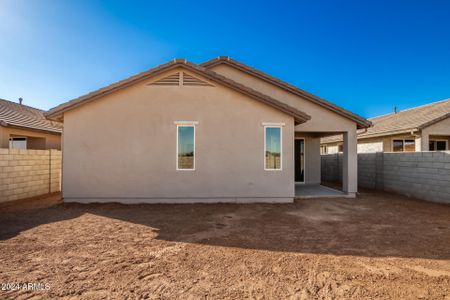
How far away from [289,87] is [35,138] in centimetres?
1501

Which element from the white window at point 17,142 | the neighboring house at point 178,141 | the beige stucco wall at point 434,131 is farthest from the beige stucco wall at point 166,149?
the beige stucco wall at point 434,131

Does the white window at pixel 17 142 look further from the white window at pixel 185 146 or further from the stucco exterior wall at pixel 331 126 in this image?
the stucco exterior wall at pixel 331 126

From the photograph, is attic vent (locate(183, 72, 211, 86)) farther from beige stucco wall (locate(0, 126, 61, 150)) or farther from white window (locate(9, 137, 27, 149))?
white window (locate(9, 137, 27, 149))

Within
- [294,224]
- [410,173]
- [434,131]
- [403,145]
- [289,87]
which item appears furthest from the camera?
[403,145]

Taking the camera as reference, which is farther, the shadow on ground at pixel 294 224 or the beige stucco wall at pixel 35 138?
the beige stucco wall at pixel 35 138

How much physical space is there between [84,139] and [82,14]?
6.32 meters

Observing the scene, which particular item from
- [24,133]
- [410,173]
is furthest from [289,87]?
[24,133]

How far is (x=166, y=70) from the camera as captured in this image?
28.1 feet

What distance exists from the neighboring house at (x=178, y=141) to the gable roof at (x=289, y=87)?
2.03 m

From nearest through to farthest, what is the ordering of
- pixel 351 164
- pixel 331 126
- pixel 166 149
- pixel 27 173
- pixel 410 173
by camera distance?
pixel 166 149, pixel 27 173, pixel 351 164, pixel 331 126, pixel 410 173

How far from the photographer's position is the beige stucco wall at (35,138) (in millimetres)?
11055

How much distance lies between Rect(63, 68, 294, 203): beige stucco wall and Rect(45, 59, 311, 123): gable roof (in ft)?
0.76

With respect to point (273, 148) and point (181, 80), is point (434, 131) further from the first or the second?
point (181, 80)

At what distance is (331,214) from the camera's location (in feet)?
23.9
